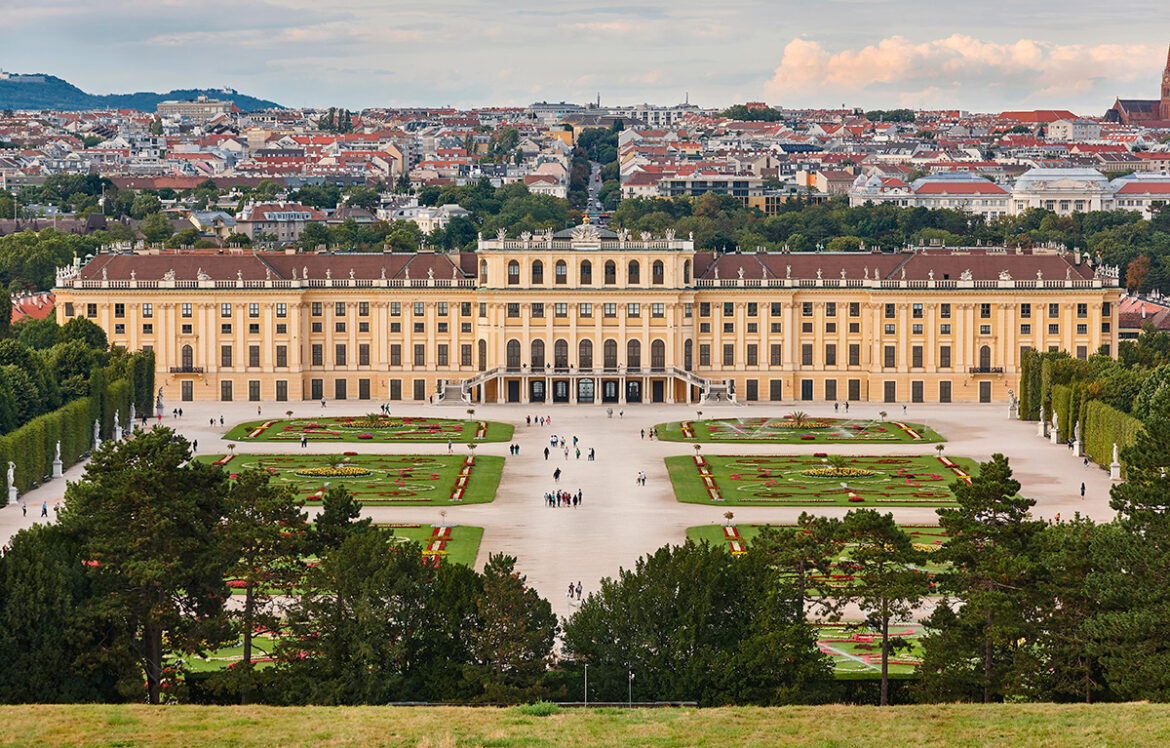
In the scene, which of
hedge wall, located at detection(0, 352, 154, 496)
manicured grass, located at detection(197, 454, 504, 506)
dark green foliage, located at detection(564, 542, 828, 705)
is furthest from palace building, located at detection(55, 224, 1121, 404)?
dark green foliage, located at detection(564, 542, 828, 705)

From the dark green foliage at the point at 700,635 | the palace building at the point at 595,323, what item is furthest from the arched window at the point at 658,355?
the dark green foliage at the point at 700,635

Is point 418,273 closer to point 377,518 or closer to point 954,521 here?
point 377,518

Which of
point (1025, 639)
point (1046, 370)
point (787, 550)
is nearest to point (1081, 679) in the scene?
point (1025, 639)

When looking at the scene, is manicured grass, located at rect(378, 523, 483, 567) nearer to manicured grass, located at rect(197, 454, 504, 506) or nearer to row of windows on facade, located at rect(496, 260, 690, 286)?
manicured grass, located at rect(197, 454, 504, 506)

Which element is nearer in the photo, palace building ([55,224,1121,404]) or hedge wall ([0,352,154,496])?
hedge wall ([0,352,154,496])

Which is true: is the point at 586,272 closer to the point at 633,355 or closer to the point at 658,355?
the point at 633,355

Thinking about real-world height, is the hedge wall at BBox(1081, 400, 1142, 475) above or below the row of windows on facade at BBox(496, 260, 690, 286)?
below

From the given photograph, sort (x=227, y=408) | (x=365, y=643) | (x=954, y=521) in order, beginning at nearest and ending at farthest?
(x=365, y=643), (x=954, y=521), (x=227, y=408)

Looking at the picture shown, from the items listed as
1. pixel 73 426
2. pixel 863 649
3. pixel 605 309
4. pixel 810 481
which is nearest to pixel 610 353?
pixel 605 309

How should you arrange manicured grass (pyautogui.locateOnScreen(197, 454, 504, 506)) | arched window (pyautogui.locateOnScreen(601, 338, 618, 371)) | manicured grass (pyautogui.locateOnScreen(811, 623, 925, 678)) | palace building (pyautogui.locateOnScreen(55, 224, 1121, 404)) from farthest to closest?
arched window (pyautogui.locateOnScreen(601, 338, 618, 371)) < palace building (pyautogui.locateOnScreen(55, 224, 1121, 404)) < manicured grass (pyautogui.locateOnScreen(197, 454, 504, 506)) < manicured grass (pyautogui.locateOnScreen(811, 623, 925, 678))
